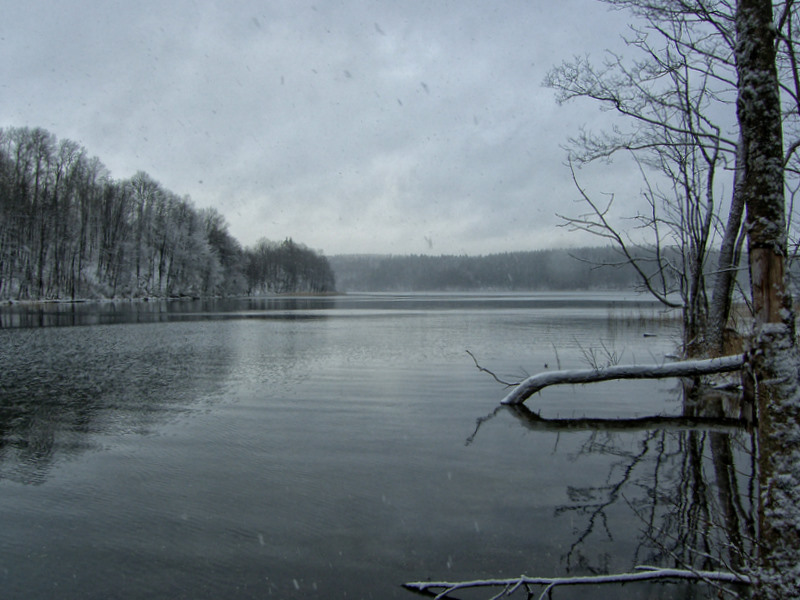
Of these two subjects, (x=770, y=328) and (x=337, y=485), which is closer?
(x=770, y=328)

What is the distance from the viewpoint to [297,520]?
21.6 ft

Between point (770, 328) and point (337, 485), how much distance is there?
18.7ft

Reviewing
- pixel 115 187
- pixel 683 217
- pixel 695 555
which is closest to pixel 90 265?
pixel 115 187

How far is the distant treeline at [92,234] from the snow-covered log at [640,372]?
63210mm

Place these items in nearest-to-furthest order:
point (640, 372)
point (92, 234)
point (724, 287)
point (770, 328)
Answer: point (770, 328) → point (640, 372) → point (724, 287) → point (92, 234)

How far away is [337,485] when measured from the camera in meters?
7.75

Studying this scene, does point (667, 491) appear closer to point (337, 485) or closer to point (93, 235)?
point (337, 485)

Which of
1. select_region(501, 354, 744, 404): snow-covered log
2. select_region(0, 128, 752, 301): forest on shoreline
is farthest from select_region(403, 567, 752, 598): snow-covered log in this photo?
select_region(0, 128, 752, 301): forest on shoreline

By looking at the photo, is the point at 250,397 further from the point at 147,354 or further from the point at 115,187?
the point at 115,187

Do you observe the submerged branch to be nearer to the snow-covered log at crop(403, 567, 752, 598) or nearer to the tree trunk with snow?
the snow-covered log at crop(403, 567, 752, 598)

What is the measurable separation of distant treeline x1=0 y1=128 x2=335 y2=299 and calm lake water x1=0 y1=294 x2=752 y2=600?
178 feet

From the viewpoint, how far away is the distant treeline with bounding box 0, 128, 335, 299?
61.1 meters

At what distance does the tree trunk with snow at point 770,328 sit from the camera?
360 cm

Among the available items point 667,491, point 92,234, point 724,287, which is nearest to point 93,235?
point 92,234
